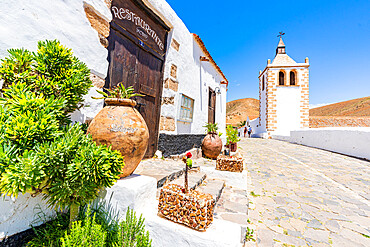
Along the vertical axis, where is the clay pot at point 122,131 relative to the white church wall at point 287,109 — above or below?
below

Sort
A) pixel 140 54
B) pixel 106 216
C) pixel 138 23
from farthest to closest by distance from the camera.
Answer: pixel 140 54, pixel 138 23, pixel 106 216

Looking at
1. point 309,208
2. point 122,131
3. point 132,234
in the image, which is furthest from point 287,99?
point 132,234

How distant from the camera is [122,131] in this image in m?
1.78

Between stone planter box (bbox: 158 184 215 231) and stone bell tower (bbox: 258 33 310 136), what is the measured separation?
65.6 feet

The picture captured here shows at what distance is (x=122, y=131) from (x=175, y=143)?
3.16m

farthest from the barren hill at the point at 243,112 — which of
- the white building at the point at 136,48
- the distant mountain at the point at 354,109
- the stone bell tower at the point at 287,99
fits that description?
the white building at the point at 136,48

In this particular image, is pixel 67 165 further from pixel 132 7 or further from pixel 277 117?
pixel 277 117

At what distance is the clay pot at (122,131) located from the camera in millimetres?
1754

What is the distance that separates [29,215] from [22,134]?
3.17 ft

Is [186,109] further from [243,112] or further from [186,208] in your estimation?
[243,112]

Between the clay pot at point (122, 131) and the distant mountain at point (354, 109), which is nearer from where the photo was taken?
the clay pot at point (122, 131)

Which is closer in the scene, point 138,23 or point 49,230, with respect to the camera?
point 49,230

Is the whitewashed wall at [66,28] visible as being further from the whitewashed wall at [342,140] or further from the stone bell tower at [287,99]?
the stone bell tower at [287,99]

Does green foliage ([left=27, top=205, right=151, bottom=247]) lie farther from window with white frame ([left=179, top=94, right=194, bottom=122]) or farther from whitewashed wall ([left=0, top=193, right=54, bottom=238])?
window with white frame ([left=179, top=94, right=194, bottom=122])
